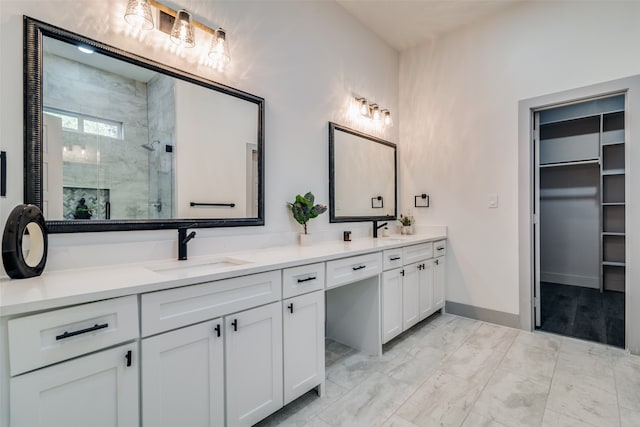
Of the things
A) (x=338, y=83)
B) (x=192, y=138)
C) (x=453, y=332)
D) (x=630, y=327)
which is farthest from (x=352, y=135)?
(x=630, y=327)

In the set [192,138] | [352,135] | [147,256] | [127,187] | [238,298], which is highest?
[352,135]

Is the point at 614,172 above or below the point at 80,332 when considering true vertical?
above

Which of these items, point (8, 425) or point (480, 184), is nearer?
point (8, 425)

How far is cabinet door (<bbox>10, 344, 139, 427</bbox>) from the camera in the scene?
2.83 feet

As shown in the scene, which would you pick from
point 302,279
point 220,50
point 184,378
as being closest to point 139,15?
point 220,50

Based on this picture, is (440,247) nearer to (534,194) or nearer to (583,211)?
(534,194)

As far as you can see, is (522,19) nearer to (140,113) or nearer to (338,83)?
(338,83)

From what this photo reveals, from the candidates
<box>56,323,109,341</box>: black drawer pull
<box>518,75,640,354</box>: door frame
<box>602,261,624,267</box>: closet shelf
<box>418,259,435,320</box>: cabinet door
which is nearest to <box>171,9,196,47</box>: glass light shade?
<box>56,323,109,341</box>: black drawer pull

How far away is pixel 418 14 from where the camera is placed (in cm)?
285

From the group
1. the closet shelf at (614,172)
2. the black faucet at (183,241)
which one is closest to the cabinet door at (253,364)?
the black faucet at (183,241)

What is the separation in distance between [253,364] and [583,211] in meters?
4.67

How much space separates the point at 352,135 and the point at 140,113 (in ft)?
5.96

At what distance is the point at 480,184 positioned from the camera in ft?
9.73

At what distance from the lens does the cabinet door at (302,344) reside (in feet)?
5.13
